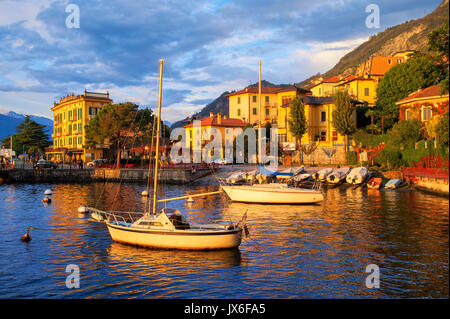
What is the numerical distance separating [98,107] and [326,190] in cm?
8088

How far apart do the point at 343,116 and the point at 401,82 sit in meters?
13.2

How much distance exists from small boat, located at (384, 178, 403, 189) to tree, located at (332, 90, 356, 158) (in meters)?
26.2

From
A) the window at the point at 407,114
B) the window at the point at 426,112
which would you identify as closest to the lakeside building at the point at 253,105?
the window at the point at 407,114

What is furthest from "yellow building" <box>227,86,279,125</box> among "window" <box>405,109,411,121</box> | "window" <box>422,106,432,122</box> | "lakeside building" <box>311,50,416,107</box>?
"window" <box>422,106,432,122</box>

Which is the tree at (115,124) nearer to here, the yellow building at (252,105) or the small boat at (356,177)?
the yellow building at (252,105)

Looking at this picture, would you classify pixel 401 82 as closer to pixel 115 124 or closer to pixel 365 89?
pixel 365 89

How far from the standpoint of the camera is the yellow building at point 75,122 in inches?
4380

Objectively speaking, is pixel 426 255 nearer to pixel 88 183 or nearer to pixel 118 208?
pixel 118 208

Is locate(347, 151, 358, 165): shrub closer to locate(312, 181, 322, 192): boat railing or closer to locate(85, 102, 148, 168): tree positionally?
locate(312, 181, 322, 192): boat railing

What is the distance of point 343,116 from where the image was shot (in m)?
76.1

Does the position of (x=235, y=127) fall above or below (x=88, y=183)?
above

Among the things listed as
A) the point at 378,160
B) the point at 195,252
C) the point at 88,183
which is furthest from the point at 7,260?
the point at 88,183

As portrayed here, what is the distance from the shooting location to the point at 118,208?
40.4m

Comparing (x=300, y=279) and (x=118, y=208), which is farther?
(x=118, y=208)
